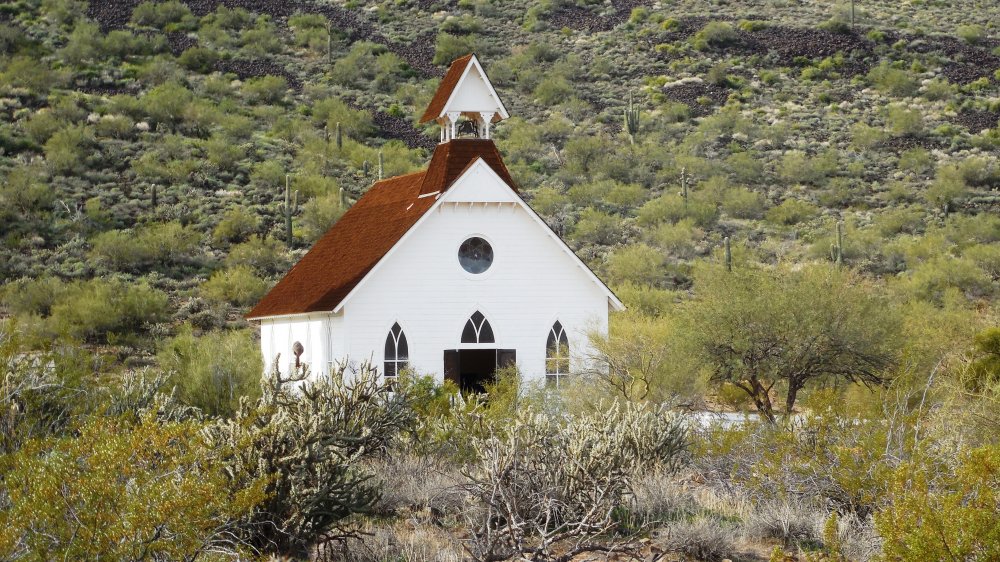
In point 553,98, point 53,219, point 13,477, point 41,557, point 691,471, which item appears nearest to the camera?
point 41,557

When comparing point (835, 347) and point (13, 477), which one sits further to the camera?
point (835, 347)

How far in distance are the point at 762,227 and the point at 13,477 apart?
5041 centimetres

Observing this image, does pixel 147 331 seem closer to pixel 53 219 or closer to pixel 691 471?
pixel 53 219

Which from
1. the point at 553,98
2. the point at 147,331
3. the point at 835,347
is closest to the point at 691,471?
the point at 835,347

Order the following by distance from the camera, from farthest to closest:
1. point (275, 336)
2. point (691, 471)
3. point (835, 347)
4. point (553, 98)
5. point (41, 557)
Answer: point (553, 98) < point (275, 336) < point (835, 347) < point (691, 471) < point (41, 557)

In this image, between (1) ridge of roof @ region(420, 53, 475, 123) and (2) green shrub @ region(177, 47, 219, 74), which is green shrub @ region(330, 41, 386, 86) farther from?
(1) ridge of roof @ region(420, 53, 475, 123)

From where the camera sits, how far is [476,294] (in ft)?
87.4

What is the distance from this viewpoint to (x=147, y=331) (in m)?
43.8

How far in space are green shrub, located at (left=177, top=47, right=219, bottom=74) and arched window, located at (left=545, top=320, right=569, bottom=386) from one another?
51184 mm

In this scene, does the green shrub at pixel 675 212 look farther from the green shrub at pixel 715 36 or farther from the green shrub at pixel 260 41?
the green shrub at pixel 260 41

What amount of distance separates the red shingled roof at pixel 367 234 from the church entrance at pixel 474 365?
8.36 feet

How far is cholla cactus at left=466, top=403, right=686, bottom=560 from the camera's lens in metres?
11.8

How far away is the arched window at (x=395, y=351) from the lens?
2616 centimetres

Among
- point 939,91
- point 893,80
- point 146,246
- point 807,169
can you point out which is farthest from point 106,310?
point 939,91
